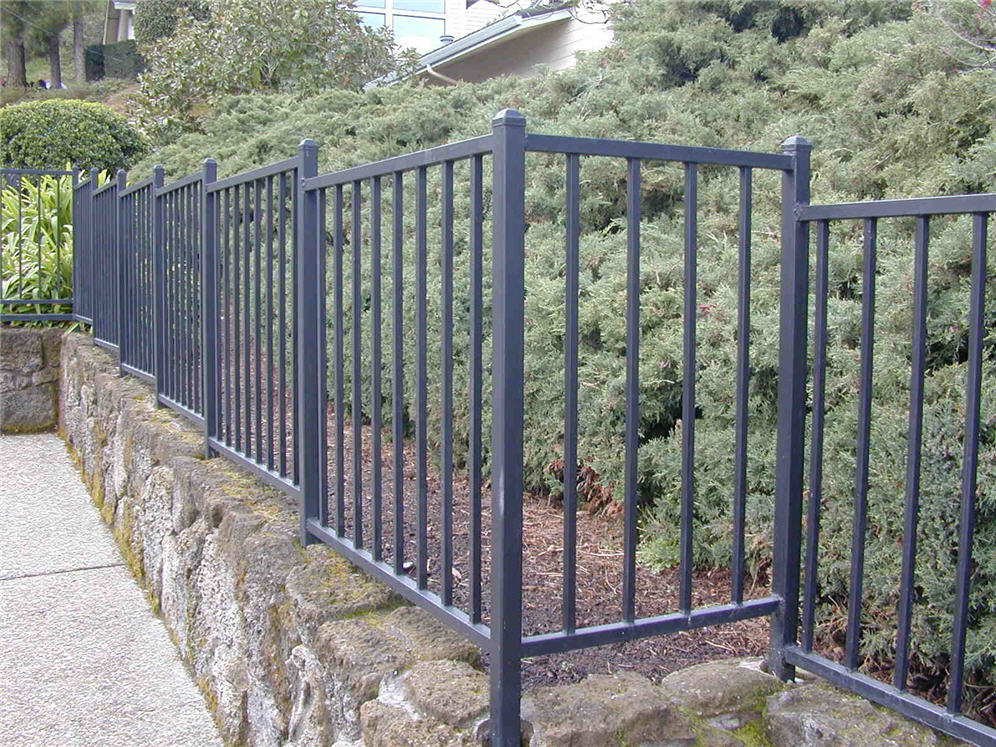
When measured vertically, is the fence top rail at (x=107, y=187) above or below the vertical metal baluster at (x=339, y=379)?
above

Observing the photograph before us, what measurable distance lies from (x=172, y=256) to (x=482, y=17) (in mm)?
20653

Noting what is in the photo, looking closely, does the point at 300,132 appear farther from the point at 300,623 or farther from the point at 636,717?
the point at 636,717

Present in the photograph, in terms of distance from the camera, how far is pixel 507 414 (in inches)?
67.4

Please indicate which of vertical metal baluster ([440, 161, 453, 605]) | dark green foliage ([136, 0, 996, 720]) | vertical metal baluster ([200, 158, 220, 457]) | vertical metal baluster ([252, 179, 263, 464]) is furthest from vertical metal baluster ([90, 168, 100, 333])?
vertical metal baluster ([440, 161, 453, 605])

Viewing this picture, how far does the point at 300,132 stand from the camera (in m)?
8.04

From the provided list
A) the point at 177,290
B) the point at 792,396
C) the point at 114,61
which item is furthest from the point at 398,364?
the point at 114,61

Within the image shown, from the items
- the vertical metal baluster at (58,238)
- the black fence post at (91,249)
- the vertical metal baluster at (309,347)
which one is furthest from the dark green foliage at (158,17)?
the vertical metal baluster at (309,347)

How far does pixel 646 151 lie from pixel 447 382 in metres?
0.60

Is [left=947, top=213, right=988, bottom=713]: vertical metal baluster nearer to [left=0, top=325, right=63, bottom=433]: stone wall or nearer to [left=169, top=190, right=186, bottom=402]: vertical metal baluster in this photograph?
[left=169, top=190, right=186, bottom=402]: vertical metal baluster

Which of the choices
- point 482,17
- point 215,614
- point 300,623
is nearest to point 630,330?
point 300,623

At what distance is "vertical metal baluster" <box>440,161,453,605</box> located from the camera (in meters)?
1.93

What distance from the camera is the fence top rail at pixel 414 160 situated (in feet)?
5.93

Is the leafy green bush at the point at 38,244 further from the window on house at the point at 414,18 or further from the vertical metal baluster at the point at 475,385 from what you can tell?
the window on house at the point at 414,18

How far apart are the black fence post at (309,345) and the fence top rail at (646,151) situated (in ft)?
3.31
